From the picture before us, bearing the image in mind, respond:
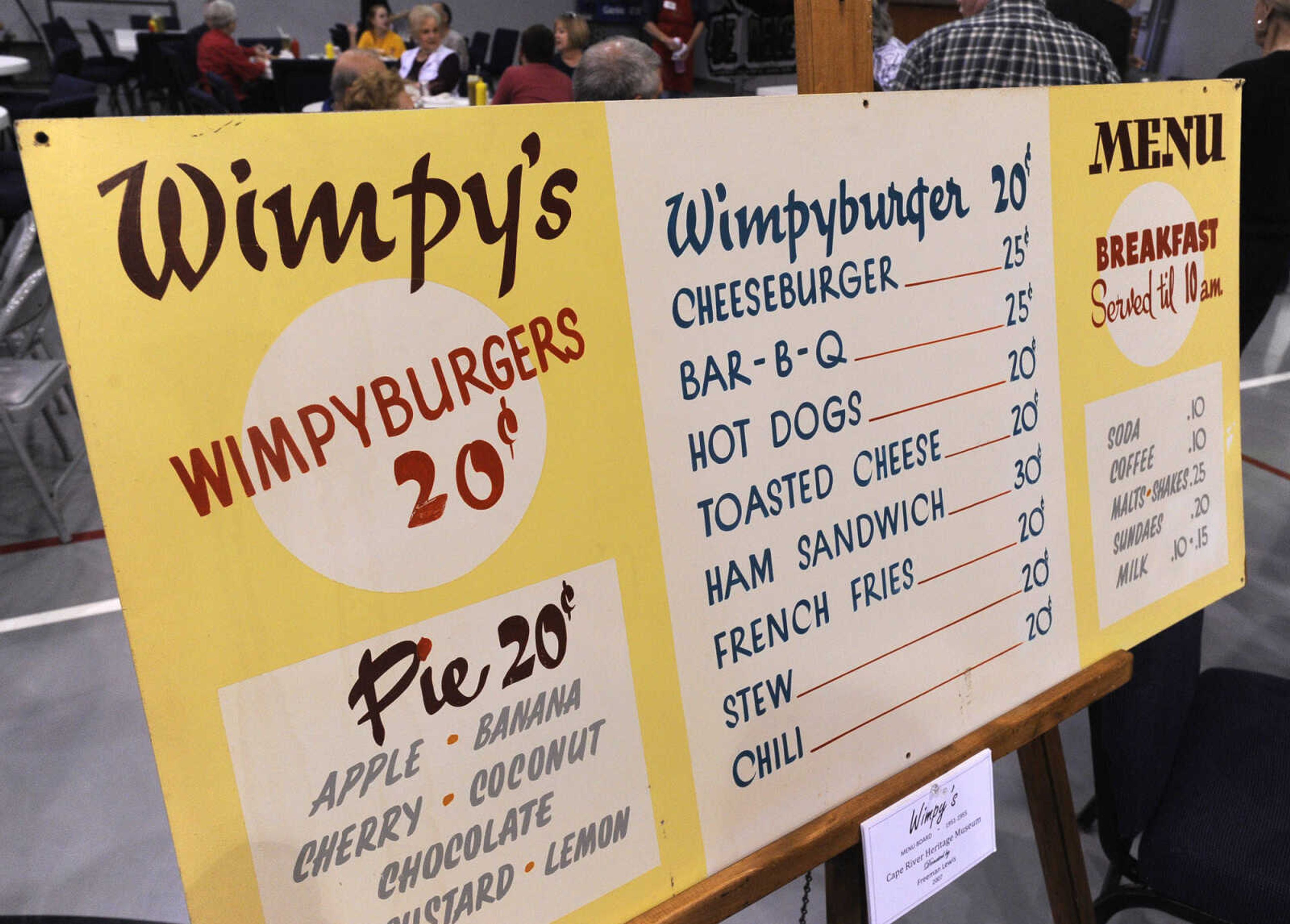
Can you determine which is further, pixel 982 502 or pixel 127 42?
pixel 127 42

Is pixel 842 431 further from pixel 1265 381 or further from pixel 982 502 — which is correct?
pixel 1265 381

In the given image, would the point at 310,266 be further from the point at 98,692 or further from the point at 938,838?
the point at 98,692

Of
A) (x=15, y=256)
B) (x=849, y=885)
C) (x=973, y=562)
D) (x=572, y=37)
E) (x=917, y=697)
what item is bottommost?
(x=849, y=885)

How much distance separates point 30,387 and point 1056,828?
2.95 meters

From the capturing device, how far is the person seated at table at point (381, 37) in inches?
307

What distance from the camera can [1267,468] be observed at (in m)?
3.35

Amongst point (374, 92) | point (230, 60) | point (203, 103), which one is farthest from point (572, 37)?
point (230, 60)

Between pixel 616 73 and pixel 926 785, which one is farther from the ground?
pixel 616 73

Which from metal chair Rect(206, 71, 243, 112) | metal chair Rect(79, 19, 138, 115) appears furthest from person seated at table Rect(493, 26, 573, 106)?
metal chair Rect(79, 19, 138, 115)

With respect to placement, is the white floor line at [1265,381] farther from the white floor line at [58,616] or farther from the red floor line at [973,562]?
the white floor line at [58,616]

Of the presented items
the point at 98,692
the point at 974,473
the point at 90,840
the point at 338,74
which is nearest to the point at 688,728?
the point at 974,473

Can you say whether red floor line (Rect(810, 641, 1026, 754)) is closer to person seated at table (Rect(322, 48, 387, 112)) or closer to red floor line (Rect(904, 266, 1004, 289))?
red floor line (Rect(904, 266, 1004, 289))

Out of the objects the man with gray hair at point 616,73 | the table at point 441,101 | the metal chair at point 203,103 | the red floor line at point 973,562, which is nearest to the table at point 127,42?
the metal chair at point 203,103

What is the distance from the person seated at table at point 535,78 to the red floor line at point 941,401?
3.42 metres
